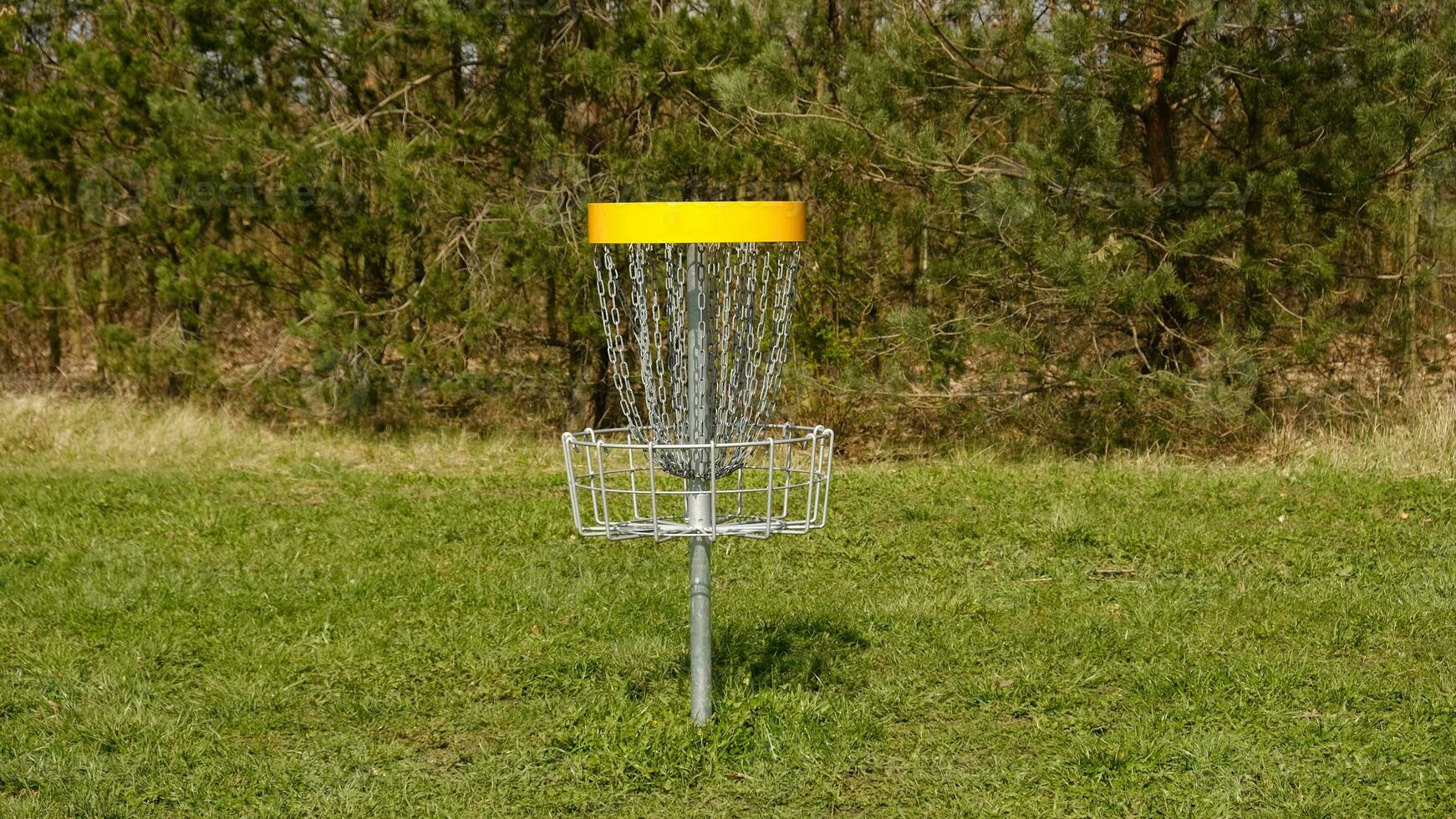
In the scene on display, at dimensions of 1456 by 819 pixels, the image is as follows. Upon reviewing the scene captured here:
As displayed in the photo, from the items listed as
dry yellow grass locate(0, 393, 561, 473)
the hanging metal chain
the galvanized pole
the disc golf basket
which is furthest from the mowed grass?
dry yellow grass locate(0, 393, 561, 473)

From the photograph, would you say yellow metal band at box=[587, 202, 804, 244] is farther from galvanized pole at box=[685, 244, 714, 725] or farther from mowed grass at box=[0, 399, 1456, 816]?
mowed grass at box=[0, 399, 1456, 816]

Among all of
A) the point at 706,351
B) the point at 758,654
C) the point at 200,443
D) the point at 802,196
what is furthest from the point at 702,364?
the point at 200,443

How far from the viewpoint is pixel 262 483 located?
7.60 m

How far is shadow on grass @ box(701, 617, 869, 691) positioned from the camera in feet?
14.3

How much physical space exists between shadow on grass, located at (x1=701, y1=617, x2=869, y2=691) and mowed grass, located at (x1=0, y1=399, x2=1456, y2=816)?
0.05ft

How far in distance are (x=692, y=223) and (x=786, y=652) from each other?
1.86m

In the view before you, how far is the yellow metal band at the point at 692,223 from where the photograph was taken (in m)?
3.20

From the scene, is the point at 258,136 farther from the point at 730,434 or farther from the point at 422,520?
the point at 730,434

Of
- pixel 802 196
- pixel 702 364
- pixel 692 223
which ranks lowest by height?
pixel 702 364

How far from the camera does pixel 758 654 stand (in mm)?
4574

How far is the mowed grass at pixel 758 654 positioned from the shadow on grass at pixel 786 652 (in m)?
0.02

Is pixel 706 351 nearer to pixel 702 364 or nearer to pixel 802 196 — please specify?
pixel 702 364

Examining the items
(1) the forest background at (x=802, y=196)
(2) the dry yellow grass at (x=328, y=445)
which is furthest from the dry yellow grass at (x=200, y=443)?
(1) the forest background at (x=802, y=196)

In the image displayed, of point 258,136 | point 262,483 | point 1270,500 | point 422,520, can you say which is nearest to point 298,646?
point 422,520
